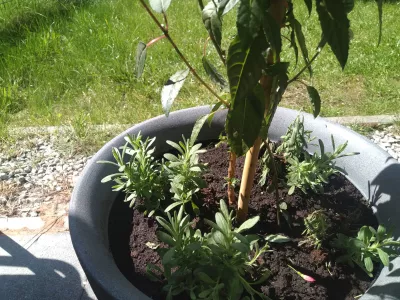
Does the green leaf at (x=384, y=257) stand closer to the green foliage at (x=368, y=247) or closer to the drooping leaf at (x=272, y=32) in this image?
the green foliage at (x=368, y=247)

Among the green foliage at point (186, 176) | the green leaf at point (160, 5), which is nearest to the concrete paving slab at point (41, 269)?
the green foliage at point (186, 176)

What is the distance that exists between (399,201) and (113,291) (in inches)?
34.6

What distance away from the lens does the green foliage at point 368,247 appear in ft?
4.16

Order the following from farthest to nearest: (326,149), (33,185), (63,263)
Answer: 1. (33,185)
2. (63,263)
3. (326,149)

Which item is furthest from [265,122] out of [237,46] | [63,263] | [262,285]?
[63,263]

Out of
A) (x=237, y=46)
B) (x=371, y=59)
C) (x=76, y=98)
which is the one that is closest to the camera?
(x=237, y=46)

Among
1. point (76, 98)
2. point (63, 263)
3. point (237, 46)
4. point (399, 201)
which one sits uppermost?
point (237, 46)

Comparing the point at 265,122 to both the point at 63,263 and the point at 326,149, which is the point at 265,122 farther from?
the point at 63,263

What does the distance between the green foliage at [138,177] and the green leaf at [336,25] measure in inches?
29.0

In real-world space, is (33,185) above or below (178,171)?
below

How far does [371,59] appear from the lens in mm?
3398

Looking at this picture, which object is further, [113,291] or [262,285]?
[262,285]

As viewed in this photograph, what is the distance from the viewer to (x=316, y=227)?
55.6 inches

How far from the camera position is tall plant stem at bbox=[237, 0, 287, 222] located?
112 centimetres
